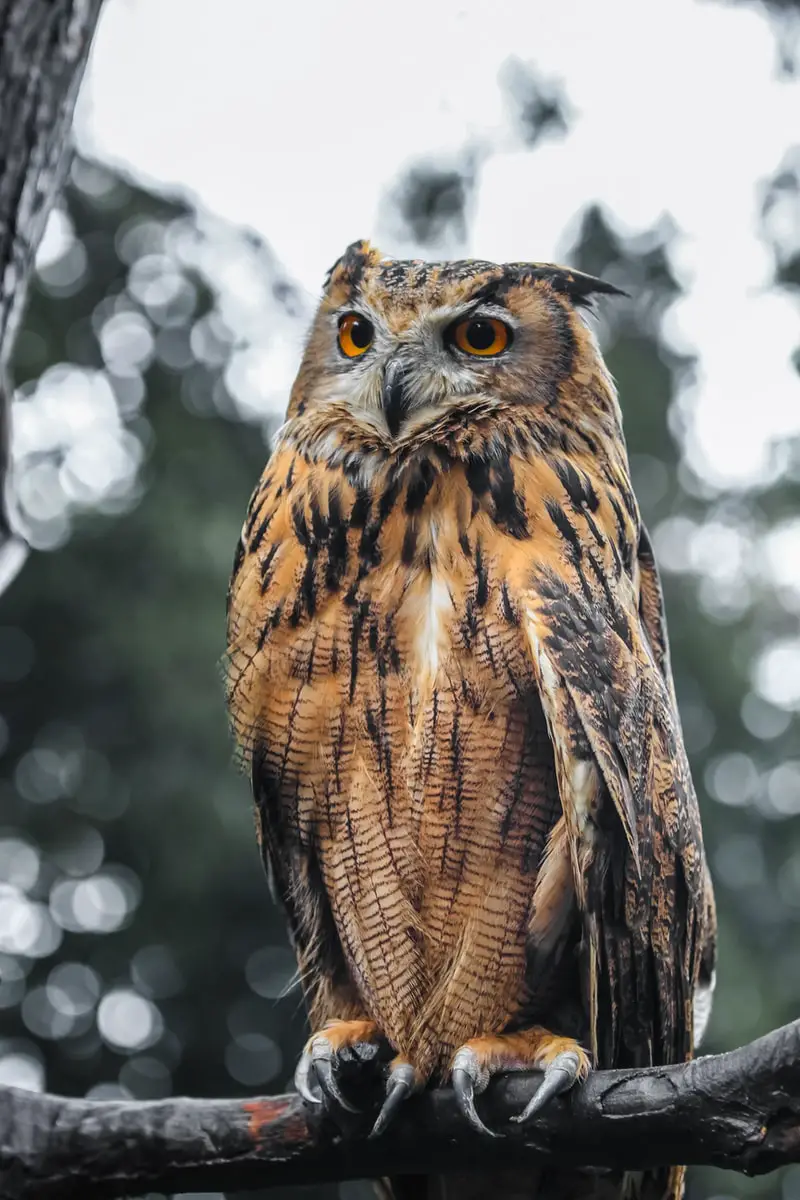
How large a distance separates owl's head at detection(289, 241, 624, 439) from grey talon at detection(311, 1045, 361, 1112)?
1054 millimetres

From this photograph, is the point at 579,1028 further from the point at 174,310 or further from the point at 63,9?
the point at 174,310

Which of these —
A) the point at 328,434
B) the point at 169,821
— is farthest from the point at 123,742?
the point at 328,434

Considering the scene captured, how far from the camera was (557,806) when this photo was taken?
2.08m

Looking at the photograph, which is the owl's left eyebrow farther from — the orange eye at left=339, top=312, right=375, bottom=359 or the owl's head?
the orange eye at left=339, top=312, right=375, bottom=359

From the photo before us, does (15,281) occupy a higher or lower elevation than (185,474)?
lower

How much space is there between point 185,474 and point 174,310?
1.06 metres

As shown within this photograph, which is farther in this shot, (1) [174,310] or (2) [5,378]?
(1) [174,310]

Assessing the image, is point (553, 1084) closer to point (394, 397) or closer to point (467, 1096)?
point (467, 1096)

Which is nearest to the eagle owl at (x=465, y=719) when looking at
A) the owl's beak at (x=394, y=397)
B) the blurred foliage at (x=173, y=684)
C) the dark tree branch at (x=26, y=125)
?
the owl's beak at (x=394, y=397)

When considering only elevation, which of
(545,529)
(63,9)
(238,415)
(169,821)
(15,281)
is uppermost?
(238,415)

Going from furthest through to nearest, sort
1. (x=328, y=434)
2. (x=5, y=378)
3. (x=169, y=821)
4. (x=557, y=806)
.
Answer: (x=169, y=821) → (x=328, y=434) → (x=557, y=806) → (x=5, y=378)

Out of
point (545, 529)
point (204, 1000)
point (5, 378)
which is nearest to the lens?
point (5, 378)

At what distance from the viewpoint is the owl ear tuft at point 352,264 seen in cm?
256

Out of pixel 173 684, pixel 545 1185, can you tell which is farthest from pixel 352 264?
pixel 173 684
